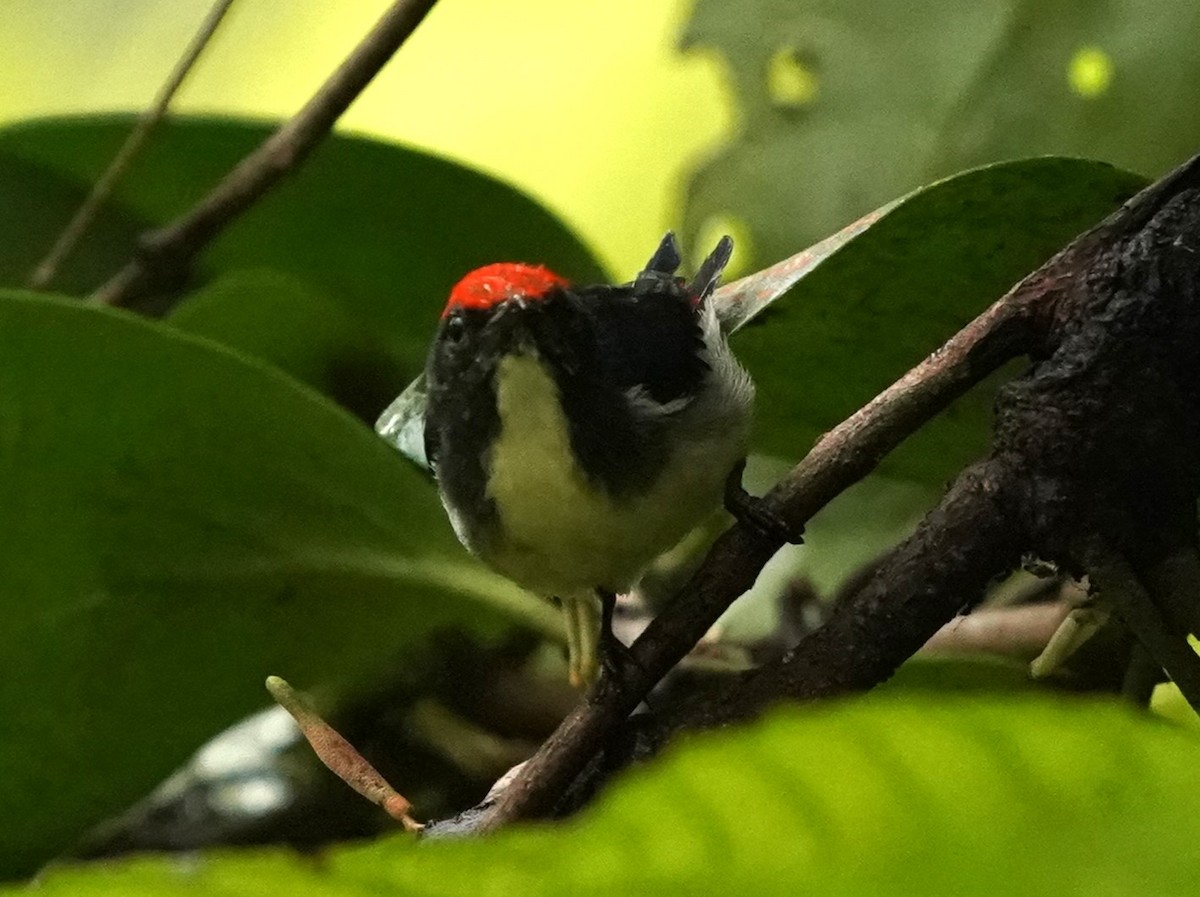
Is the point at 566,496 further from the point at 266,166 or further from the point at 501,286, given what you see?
the point at 266,166

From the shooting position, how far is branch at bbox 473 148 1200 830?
442 mm

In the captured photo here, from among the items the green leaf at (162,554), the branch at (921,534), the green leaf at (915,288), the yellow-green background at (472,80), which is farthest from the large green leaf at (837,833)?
the yellow-green background at (472,80)

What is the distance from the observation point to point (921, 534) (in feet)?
1.49

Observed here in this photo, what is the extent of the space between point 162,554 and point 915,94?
66 centimetres

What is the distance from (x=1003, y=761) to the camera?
0.60ft

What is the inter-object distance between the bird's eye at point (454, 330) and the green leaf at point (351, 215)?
36 centimetres

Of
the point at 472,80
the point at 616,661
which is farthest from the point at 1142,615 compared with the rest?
the point at 472,80

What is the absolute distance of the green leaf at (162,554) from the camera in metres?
0.68

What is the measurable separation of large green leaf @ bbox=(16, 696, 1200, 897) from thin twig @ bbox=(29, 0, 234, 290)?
873mm

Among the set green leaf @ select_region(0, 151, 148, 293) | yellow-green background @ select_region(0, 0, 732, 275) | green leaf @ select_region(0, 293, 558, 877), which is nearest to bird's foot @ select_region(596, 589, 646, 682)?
green leaf @ select_region(0, 293, 558, 877)

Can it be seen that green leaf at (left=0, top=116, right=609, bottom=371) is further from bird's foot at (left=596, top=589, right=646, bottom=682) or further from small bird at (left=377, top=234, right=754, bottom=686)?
bird's foot at (left=596, top=589, right=646, bottom=682)

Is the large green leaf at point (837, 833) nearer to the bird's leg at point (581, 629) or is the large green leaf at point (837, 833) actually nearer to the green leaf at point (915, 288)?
the green leaf at point (915, 288)

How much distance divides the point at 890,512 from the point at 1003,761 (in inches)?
29.0

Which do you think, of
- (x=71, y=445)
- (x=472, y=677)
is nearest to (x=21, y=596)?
(x=71, y=445)
